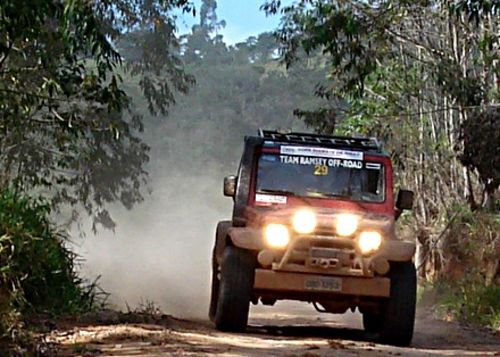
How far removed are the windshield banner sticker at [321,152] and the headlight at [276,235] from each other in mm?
1221

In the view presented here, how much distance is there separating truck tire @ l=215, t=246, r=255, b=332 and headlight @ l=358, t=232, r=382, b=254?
1117 millimetres

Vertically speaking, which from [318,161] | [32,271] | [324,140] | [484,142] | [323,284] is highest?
[484,142]

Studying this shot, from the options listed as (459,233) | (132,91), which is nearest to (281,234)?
(459,233)

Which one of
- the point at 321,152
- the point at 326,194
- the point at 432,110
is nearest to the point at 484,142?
the point at 321,152

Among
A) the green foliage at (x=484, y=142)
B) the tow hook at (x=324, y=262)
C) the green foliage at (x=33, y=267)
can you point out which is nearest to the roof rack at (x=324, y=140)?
the tow hook at (x=324, y=262)

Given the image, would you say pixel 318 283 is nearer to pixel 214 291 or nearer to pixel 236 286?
pixel 236 286

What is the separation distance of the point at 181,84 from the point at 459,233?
682 inches

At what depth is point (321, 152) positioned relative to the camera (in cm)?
1107

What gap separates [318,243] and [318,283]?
412 mm

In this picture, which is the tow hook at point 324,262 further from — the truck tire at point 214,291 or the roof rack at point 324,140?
the truck tire at point 214,291

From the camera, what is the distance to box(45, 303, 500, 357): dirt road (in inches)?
322

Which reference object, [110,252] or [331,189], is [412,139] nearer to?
[331,189]

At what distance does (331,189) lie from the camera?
1099 centimetres

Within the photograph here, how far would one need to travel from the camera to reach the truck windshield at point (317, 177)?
10992 millimetres
